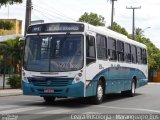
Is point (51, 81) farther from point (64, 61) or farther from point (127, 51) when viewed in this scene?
point (127, 51)

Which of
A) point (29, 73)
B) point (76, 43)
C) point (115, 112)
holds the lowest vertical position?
point (115, 112)

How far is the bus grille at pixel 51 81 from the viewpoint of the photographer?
57.5 feet

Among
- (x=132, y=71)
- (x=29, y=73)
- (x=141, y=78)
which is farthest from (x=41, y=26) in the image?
(x=141, y=78)

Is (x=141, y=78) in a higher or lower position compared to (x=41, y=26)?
lower

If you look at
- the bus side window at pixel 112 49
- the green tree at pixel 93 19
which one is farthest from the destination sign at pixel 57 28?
the green tree at pixel 93 19

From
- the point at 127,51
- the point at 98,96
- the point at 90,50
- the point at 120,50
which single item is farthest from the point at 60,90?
the point at 127,51

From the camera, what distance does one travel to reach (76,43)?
1791 cm

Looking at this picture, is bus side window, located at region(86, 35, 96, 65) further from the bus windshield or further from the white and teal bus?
the bus windshield

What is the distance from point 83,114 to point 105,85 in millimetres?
5099

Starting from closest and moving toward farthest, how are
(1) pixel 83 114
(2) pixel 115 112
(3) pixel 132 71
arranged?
(1) pixel 83 114 → (2) pixel 115 112 → (3) pixel 132 71

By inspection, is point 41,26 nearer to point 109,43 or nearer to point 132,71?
point 109,43

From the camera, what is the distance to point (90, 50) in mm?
18312

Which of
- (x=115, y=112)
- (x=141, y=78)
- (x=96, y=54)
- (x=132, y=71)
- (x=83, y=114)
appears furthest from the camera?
(x=141, y=78)

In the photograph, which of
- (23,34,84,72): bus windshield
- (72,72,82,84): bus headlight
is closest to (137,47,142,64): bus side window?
(23,34,84,72): bus windshield
